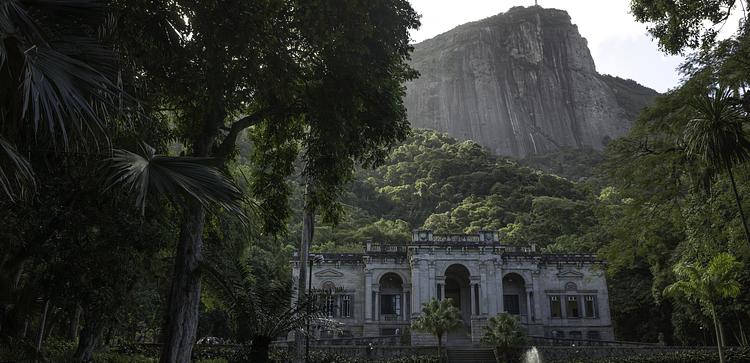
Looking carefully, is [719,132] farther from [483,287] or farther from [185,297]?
[483,287]

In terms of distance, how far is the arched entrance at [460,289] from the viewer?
41219mm

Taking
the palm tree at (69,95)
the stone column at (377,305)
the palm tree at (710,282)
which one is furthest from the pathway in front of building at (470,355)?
the palm tree at (69,95)

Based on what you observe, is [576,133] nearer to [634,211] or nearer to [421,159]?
[421,159]

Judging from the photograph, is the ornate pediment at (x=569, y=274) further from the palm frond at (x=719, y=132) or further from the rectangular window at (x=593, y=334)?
the palm frond at (x=719, y=132)

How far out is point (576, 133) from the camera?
123 metres

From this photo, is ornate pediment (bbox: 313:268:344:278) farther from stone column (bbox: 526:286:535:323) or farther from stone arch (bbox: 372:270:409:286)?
stone column (bbox: 526:286:535:323)

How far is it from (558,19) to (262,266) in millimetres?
125528

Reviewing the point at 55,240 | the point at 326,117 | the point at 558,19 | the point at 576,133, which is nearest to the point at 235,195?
the point at 326,117

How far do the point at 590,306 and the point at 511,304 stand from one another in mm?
5524

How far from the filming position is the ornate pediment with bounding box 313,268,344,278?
39.7 m

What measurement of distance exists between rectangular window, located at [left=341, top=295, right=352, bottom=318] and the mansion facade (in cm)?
7

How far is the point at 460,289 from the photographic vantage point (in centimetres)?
4234

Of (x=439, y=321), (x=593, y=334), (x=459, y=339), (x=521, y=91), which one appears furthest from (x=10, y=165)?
(x=521, y=91)

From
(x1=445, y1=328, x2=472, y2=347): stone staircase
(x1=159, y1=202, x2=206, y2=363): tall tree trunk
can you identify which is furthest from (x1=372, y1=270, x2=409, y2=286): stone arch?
(x1=159, y1=202, x2=206, y2=363): tall tree trunk
